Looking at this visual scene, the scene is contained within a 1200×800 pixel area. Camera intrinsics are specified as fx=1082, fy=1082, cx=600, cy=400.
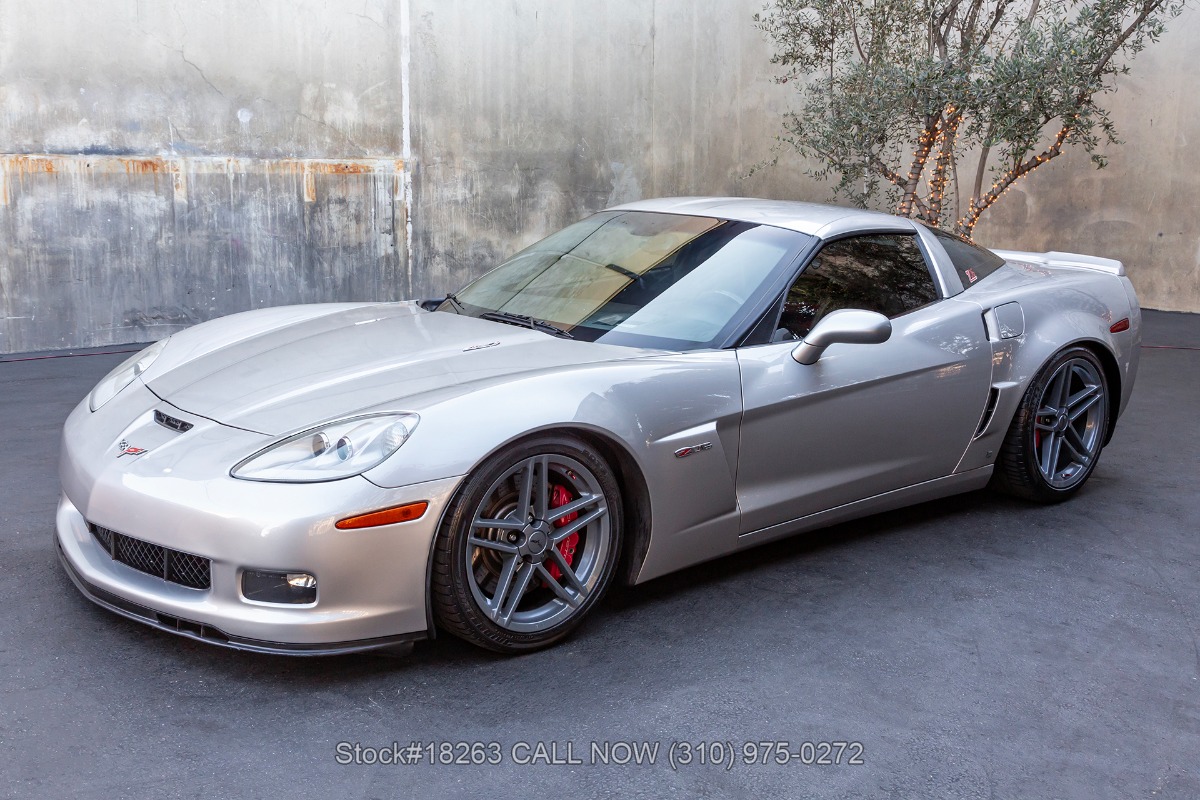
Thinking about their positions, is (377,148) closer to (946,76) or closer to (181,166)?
(181,166)

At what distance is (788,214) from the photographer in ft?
13.1

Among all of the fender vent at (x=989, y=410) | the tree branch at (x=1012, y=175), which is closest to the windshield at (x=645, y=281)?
the fender vent at (x=989, y=410)

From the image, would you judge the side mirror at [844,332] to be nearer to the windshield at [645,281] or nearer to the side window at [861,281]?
the side window at [861,281]

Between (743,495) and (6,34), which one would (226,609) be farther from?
(6,34)

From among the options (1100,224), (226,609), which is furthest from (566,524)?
(1100,224)

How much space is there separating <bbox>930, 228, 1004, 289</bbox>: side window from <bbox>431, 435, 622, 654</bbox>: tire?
201 cm

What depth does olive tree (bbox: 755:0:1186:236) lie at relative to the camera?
307 inches

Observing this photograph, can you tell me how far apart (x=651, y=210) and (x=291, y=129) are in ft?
17.6

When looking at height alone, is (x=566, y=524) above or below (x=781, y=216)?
below

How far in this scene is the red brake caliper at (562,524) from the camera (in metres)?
3.06

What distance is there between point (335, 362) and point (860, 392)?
1.72 metres

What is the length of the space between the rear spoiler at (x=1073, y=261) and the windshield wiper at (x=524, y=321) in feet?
8.22

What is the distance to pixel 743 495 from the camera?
3.41 metres

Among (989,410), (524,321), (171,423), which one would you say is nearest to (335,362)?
(171,423)
